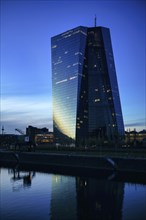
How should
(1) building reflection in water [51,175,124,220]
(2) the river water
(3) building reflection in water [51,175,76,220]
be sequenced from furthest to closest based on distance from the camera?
(1) building reflection in water [51,175,124,220]
(2) the river water
(3) building reflection in water [51,175,76,220]

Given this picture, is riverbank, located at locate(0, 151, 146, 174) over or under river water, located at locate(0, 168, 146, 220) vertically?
over

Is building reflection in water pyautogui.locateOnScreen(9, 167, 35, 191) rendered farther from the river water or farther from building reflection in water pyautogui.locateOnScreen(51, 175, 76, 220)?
building reflection in water pyautogui.locateOnScreen(51, 175, 76, 220)

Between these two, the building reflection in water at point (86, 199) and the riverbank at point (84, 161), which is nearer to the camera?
the building reflection in water at point (86, 199)

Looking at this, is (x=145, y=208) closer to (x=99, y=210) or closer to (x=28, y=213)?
(x=99, y=210)

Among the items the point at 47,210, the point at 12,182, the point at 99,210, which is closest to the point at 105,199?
the point at 99,210

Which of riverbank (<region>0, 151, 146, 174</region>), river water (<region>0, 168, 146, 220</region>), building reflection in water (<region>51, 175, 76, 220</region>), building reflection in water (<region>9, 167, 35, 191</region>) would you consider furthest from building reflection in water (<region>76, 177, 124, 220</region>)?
riverbank (<region>0, 151, 146, 174</region>)

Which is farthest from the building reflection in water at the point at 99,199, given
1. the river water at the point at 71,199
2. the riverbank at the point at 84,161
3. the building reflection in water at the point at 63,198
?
the riverbank at the point at 84,161

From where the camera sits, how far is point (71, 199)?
53312 mm

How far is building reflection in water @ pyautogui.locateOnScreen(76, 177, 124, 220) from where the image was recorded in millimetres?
43938

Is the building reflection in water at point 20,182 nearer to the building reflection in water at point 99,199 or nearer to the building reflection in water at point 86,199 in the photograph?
the building reflection in water at point 86,199

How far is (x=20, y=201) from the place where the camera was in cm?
5197

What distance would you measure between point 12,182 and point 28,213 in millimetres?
31337

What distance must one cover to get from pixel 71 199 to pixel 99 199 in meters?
4.29

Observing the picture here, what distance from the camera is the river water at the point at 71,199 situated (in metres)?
43.5
